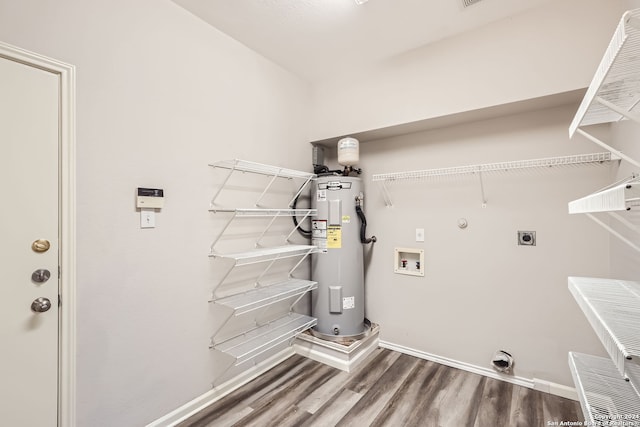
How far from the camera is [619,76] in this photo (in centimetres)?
94

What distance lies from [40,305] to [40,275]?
0.44 ft

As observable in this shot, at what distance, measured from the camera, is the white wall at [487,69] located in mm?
1646

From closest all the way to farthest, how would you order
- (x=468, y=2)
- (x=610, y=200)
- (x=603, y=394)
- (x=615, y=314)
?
1. (x=610, y=200)
2. (x=615, y=314)
3. (x=603, y=394)
4. (x=468, y=2)

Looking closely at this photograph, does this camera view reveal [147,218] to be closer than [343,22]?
Yes

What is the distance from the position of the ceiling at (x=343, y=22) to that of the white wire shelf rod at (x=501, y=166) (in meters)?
0.99

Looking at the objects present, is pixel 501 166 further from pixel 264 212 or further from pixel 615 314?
pixel 264 212

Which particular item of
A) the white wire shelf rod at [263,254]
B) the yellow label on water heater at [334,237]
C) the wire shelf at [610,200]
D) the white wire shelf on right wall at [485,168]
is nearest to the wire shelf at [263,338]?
the white wire shelf rod at [263,254]

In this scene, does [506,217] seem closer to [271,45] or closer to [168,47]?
[271,45]

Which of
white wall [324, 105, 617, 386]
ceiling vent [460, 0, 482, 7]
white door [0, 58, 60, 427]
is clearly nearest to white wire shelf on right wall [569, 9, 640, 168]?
white wall [324, 105, 617, 386]

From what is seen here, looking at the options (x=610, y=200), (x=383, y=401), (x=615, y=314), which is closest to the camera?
(x=610, y=200)

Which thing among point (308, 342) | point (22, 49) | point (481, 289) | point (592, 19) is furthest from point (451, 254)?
point (22, 49)

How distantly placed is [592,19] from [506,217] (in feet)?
4.23

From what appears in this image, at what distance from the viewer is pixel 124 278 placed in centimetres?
151

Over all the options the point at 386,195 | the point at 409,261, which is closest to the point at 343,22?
the point at 386,195
